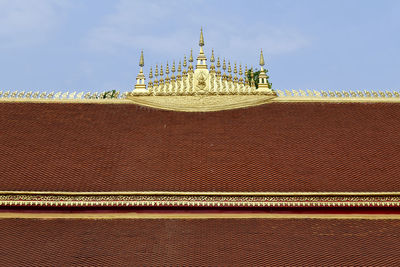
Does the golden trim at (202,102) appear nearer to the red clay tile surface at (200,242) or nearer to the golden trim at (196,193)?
the golden trim at (196,193)

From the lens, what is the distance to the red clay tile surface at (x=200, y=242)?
44.7 feet

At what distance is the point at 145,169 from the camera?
17.0 meters

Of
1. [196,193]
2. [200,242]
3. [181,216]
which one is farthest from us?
[196,193]

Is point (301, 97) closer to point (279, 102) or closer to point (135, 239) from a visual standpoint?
point (279, 102)

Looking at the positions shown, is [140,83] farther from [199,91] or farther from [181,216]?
[181,216]

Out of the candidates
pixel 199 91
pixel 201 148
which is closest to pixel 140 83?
pixel 199 91

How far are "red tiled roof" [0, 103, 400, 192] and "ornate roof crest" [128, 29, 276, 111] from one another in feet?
1.37

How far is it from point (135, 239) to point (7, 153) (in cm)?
539

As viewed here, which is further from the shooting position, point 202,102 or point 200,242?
point 202,102

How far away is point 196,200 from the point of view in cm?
1593

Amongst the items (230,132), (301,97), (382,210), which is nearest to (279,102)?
(301,97)

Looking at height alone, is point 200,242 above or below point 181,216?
below

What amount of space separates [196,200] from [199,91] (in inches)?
223

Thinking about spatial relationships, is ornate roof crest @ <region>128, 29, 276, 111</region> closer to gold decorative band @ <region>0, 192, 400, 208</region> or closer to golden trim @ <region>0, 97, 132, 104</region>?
golden trim @ <region>0, 97, 132, 104</region>
